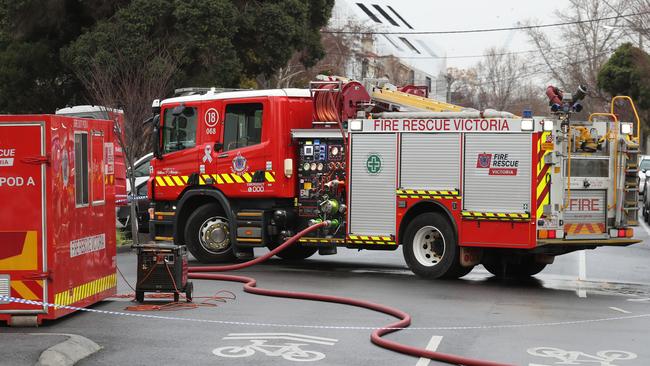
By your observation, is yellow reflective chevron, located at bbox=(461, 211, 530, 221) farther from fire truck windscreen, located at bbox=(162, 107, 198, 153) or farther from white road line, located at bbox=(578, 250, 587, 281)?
fire truck windscreen, located at bbox=(162, 107, 198, 153)

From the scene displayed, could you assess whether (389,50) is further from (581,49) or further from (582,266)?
(582,266)

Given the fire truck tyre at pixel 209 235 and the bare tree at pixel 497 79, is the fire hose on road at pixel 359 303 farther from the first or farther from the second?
the bare tree at pixel 497 79

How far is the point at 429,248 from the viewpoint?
15.3 meters

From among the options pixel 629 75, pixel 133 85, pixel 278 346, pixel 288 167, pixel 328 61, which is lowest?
pixel 278 346

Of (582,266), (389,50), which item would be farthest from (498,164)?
(389,50)

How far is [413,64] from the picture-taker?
308 feet

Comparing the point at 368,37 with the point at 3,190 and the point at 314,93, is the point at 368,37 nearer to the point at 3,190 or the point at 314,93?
the point at 314,93

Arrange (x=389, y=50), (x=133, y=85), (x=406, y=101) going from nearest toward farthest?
(x=406, y=101)
(x=133, y=85)
(x=389, y=50)

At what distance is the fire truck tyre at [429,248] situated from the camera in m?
15.0

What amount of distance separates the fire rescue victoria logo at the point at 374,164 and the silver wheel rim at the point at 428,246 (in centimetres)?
113

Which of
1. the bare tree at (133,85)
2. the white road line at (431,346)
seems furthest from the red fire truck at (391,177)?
the bare tree at (133,85)

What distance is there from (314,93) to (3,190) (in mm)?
6794

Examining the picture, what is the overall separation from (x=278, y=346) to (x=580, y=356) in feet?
8.96

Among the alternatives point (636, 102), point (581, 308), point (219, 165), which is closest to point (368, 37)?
point (636, 102)
